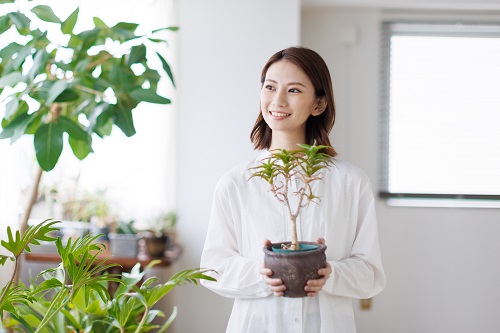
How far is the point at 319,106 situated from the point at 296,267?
483 millimetres

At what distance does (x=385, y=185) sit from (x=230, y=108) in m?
1.01

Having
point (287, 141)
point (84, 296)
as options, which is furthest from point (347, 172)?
point (84, 296)

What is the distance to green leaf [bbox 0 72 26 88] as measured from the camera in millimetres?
2273

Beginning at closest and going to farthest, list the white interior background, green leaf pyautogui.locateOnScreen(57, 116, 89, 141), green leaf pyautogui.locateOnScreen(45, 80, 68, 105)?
green leaf pyautogui.locateOnScreen(45, 80, 68, 105)
green leaf pyautogui.locateOnScreen(57, 116, 89, 141)
the white interior background

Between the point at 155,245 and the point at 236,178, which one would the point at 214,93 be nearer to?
the point at 155,245

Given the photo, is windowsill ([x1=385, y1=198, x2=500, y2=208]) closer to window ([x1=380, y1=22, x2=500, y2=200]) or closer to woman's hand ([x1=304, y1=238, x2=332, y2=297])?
window ([x1=380, y1=22, x2=500, y2=200])

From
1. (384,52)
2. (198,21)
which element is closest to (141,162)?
(198,21)

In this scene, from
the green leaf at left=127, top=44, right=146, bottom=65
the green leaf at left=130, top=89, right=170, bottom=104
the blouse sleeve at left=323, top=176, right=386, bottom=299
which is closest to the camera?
the blouse sleeve at left=323, top=176, right=386, bottom=299

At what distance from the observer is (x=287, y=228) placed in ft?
5.28

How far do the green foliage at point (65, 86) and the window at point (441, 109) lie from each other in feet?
5.18

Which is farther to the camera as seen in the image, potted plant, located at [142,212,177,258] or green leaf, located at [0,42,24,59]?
potted plant, located at [142,212,177,258]

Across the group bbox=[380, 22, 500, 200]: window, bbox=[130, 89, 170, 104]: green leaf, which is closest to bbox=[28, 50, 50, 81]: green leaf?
bbox=[130, 89, 170, 104]: green leaf

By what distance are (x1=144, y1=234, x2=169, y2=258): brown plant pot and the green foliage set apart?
765 millimetres

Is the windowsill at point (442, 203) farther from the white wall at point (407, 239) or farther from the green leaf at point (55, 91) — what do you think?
the green leaf at point (55, 91)
